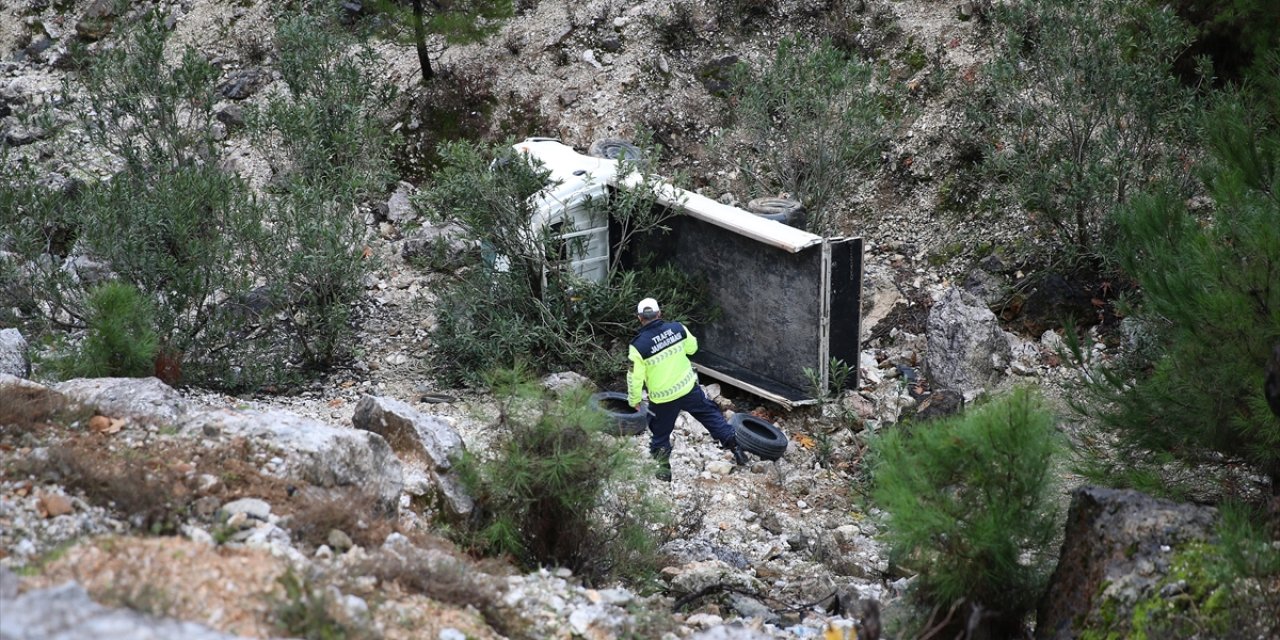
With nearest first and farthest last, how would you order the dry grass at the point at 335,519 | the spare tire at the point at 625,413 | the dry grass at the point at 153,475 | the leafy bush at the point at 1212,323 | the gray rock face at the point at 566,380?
1. the dry grass at the point at 153,475
2. the dry grass at the point at 335,519
3. the leafy bush at the point at 1212,323
4. the spare tire at the point at 625,413
5. the gray rock face at the point at 566,380

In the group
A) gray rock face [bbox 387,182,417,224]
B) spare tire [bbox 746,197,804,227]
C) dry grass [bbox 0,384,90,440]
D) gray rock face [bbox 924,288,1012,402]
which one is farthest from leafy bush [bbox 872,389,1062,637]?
gray rock face [bbox 387,182,417,224]

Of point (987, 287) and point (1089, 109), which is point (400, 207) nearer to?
point (987, 287)

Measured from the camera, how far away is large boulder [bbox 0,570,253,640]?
326 centimetres

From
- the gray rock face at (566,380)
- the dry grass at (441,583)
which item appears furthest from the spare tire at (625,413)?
the dry grass at (441,583)

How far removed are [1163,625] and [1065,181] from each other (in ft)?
20.2

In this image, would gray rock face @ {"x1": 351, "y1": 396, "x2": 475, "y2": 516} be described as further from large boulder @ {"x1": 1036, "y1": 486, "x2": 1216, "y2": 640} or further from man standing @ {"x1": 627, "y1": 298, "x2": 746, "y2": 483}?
large boulder @ {"x1": 1036, "y1": 486, "x2": 1216, "y2": 640}

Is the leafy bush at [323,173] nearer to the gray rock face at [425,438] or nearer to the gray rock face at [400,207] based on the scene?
the gray rock face at [400,207]

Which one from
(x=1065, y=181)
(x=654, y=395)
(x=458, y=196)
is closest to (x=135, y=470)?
(x=654, y=395)

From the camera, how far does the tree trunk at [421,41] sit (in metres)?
13.5

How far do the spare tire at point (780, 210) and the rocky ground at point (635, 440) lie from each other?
121 cm

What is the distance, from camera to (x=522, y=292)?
940 cm

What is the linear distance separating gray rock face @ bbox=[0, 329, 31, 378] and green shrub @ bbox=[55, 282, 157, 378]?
0.63 ft

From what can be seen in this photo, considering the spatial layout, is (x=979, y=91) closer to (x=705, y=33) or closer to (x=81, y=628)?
(x=705, y=33)

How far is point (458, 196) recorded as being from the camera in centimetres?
909
